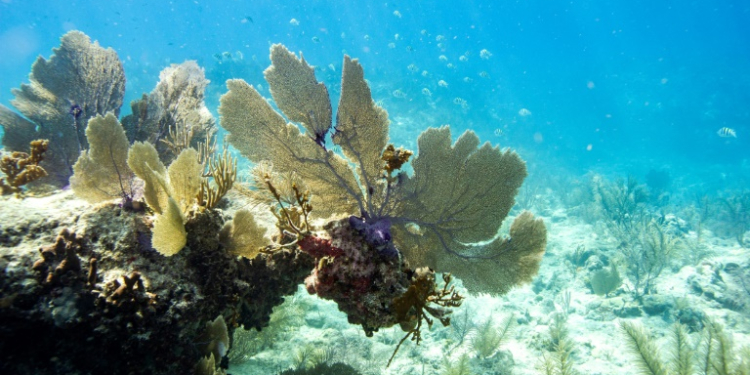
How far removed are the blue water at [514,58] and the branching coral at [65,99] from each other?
16.8m

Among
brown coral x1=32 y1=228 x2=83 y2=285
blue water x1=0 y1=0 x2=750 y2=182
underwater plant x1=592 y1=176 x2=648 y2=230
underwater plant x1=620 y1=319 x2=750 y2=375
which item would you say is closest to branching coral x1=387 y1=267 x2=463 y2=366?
brown coral x1=32 y1=228 x2=83 y2=285

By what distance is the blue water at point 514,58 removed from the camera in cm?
3525

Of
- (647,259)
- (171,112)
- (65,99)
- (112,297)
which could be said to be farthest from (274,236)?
(647,259)

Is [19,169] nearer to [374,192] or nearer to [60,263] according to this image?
[60,263]

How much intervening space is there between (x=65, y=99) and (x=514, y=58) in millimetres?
94012

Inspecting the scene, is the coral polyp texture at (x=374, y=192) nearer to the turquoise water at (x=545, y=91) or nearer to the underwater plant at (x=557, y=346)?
the turquoise water at (x=545, y=91)

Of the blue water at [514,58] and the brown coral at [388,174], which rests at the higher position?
the blue water at [514,58]

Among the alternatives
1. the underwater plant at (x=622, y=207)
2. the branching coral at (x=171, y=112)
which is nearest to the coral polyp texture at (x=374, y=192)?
the branching coral at (x=171, y=112)

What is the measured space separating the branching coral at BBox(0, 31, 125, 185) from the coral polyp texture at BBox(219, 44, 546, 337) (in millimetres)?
3266

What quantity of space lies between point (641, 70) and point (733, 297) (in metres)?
68.3

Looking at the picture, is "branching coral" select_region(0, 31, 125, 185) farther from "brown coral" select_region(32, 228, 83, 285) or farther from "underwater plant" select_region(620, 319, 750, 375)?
"underwater plant" select_region(620, 319, 750, 375)

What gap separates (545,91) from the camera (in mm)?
71875

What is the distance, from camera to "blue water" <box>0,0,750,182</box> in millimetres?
35250

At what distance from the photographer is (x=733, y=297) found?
7.72m
